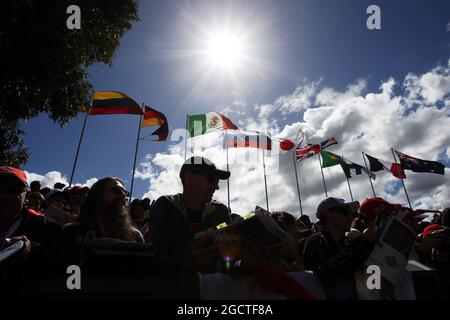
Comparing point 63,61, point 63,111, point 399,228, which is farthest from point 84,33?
point 399,228

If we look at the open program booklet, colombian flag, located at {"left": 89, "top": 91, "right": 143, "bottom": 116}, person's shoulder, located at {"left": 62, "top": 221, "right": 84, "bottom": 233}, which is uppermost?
colombian flag, located at {"left": 89, "top": 91, "right": 143, "bottom": 116}

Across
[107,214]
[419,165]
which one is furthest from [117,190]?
[419,165]

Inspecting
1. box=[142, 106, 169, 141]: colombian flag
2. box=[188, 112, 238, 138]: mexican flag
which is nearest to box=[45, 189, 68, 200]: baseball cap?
box=[142, 106, 169, 141]: colombian flag

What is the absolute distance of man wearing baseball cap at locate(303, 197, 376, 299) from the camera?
2.00m

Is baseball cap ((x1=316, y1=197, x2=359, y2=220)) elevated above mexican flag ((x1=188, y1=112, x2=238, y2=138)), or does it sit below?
below

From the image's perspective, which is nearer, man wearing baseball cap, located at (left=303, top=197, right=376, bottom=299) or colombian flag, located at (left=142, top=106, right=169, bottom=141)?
man wearing baseball cap, located at (left=303, top=197, right=376, bottom=299)

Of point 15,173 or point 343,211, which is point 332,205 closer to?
point 343,211

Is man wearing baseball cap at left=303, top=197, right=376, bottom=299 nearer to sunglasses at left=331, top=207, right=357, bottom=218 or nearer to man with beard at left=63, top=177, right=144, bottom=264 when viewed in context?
sunglasses at left=331, top=207, right=357, bottom=218

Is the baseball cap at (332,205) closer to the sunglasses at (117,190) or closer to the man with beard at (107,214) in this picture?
the man with beard at (107,214)

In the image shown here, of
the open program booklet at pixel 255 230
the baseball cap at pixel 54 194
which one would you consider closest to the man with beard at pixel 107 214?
the open program booklet at pixel 255 230

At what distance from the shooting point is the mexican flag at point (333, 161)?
2247 centimetres

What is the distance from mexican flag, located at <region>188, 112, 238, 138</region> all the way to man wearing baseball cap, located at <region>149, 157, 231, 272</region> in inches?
507

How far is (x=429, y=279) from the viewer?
216 centimetres
